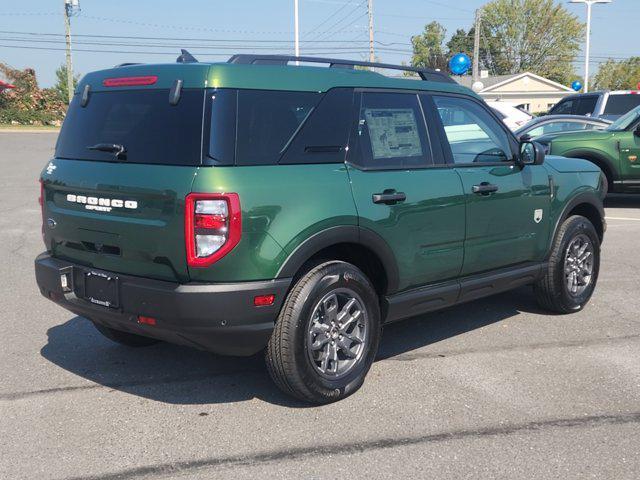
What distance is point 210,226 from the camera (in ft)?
12.0

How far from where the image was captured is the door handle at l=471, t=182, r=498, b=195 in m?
4.98

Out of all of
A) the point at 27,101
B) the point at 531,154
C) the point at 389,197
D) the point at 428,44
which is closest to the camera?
the point at 389,197

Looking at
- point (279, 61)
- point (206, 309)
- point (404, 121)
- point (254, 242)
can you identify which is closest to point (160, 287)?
point (206, 309)

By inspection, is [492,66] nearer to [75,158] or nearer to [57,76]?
[57,76]

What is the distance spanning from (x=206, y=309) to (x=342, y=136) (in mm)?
1351

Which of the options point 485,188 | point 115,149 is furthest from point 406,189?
point 115,149

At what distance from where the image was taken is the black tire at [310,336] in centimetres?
395

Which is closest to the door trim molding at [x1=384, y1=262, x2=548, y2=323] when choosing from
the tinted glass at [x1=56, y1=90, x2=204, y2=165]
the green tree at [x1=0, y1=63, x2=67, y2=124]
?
the tinted glass at [x1=56, y1=90, x2=204, y2=165]

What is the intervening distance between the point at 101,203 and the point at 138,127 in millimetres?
474

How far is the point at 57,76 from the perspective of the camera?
70.8m

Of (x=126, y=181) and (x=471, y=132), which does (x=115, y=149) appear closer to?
(x=126, y=181)

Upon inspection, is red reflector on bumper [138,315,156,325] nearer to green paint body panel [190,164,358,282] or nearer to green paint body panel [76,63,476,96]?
green paint body panel [190,164,358,282]

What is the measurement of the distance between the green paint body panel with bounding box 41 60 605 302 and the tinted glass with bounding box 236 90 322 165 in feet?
0.18

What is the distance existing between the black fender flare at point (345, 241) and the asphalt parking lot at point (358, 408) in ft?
2.44
